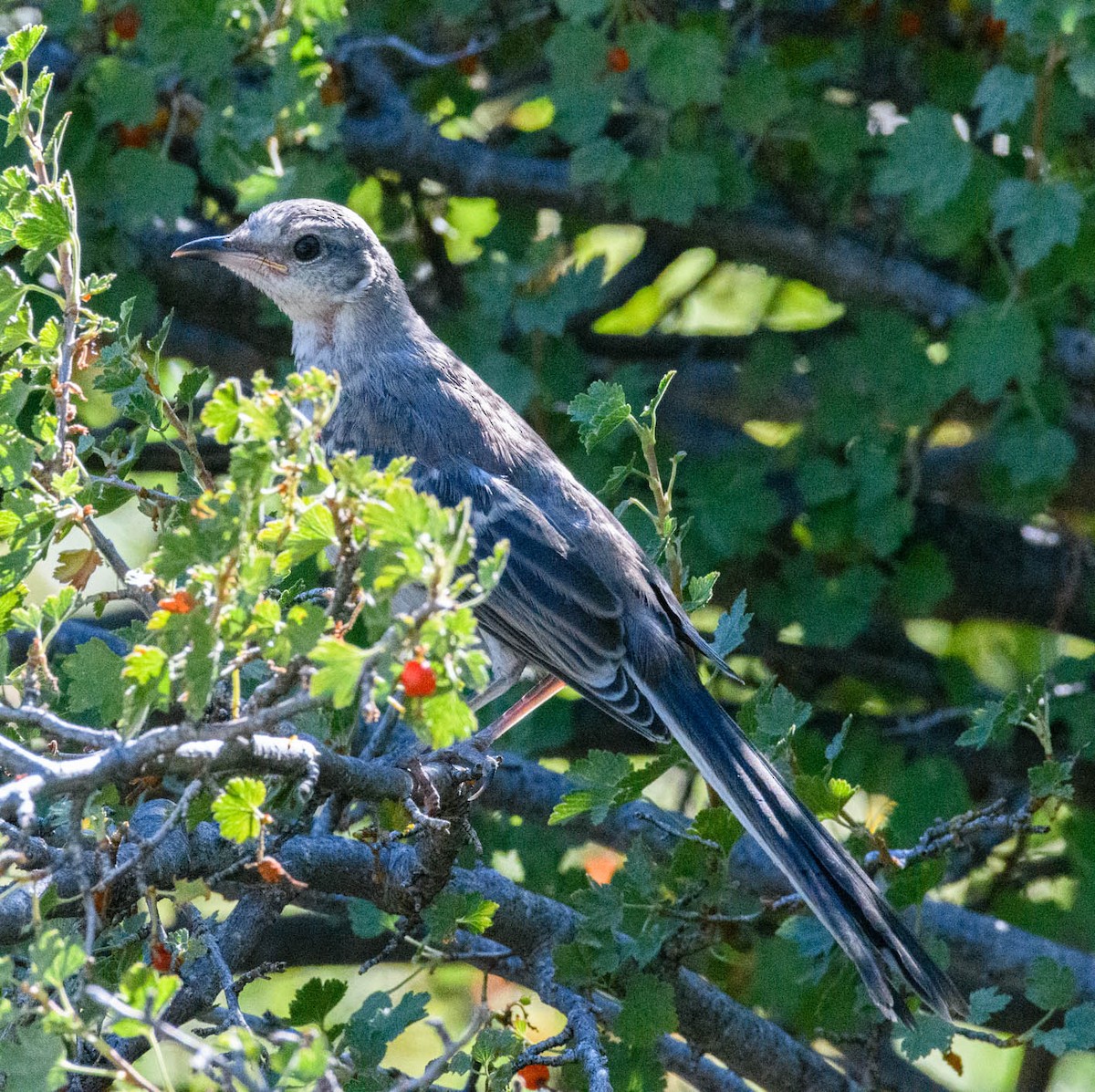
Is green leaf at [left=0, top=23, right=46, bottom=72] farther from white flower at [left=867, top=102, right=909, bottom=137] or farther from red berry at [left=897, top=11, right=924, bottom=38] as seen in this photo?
red berry at [left=897, top=11, right=924, bottom=38]

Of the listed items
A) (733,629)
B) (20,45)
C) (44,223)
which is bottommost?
(733,629)

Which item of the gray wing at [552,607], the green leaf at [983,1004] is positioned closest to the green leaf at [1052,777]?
the green leaf at [983,1004]

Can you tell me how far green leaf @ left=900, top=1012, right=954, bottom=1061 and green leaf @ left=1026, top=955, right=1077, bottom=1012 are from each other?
0.21 meters

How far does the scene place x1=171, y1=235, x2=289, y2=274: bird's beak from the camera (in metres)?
4.04

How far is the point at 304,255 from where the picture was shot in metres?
4.20

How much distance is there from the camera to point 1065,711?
4.37m

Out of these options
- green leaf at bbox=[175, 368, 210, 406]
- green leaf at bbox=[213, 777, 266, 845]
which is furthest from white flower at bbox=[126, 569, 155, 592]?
green leaf at bbox=[175, 368, 210, 406]

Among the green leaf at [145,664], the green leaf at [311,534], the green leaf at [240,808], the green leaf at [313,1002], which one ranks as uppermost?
the green leaf at [311,534]

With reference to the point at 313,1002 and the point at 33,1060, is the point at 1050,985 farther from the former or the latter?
the point at 33,1060

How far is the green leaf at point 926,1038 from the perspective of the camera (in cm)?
290

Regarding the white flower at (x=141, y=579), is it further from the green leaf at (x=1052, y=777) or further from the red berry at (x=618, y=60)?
the red berry at (x=618, y=60)

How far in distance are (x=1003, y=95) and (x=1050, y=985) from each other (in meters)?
2.33

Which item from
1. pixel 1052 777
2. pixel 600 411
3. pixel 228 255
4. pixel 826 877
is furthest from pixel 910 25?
pixel 826 877

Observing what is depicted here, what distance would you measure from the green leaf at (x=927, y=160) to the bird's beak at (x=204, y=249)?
1.89 meters
